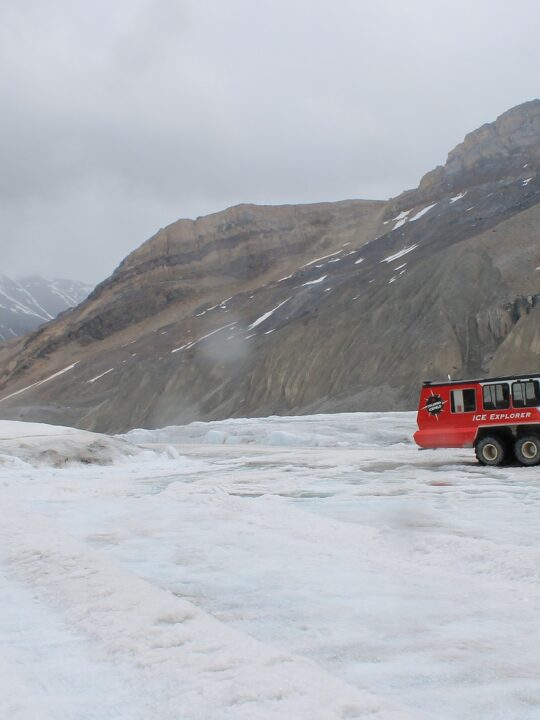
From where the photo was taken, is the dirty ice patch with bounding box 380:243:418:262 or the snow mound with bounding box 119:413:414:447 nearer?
the snow mound with bounding box 119:413:414:447

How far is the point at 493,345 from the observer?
50062 millimetres

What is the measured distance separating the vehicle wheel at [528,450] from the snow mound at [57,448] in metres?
11.4

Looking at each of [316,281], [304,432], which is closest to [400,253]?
[316,281]

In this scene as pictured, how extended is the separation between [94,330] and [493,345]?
85414mm

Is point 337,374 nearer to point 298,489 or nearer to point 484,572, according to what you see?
point 298,489

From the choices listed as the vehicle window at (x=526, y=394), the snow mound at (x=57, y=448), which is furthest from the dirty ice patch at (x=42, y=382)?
the vehicle window at (x=526, y=394)

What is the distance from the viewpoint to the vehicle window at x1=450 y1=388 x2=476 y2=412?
17.3m

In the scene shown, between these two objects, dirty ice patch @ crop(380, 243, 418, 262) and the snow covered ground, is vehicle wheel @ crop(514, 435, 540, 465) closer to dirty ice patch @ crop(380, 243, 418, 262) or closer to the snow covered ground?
the snow covered ground

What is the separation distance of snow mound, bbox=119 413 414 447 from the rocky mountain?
457 inches

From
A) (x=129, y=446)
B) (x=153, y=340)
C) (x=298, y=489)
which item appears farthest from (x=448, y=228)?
(x=298, y=489)

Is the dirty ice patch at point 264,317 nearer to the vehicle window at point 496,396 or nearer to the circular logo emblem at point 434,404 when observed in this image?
the circular logo emblem at point 434,404

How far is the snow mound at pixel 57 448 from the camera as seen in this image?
19.8 m

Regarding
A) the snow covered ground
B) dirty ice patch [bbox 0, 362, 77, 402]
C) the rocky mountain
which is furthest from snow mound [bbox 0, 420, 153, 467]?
dirty ice patch [bbox 0, 362, 77, 402]

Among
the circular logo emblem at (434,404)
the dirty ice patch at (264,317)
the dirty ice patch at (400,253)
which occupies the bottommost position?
the circular logo emblem at (434,404)
